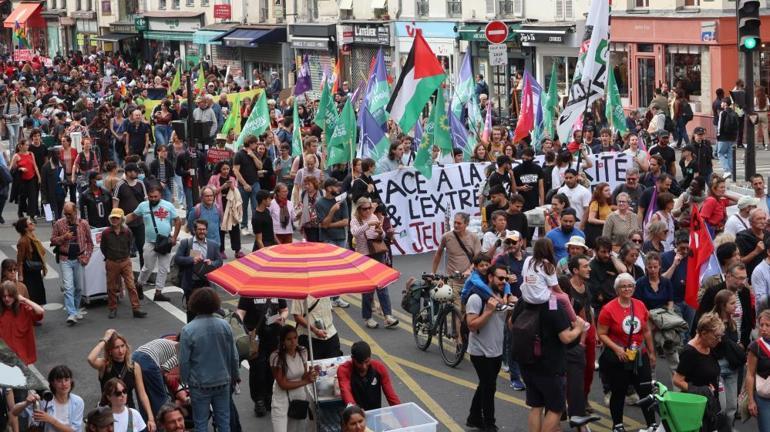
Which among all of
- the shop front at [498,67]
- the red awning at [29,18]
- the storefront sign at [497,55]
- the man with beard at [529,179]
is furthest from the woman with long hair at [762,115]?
the red awning at [29,18]

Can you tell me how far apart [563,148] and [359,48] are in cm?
2830

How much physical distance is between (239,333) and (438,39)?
33.6 metres

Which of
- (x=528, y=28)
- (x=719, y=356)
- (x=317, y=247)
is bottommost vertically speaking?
(x=719, y=356)

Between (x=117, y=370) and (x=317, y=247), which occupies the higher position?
(x=317, y=247)

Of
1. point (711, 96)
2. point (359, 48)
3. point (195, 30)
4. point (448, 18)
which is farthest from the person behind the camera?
point (195, 30)

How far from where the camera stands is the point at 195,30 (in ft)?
200

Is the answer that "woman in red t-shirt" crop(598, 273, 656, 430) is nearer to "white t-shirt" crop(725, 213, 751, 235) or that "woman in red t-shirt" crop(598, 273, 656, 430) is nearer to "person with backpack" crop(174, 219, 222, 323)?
"white t-shirt" crop(725, 213, 751, 235)

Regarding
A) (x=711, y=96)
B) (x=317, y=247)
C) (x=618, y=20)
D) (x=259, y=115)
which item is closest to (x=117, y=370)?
→ (x=317, y=247)

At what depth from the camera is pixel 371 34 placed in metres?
48.0

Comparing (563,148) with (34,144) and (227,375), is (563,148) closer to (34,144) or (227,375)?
(34,144)

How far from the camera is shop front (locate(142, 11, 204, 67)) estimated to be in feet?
202

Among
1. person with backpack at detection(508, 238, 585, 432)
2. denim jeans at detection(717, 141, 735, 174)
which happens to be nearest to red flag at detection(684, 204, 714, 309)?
person with backpack at detection(508, 238, 585, 432)

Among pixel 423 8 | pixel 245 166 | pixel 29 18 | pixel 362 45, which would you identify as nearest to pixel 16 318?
pixel 245 166

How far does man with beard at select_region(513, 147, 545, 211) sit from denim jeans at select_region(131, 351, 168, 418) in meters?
8.95
